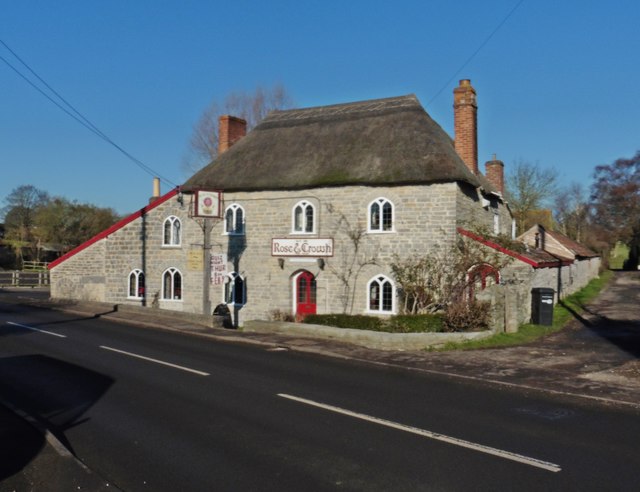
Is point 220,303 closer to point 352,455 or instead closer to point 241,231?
point 241,231

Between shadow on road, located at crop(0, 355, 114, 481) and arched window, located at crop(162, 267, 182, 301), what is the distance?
1332cm

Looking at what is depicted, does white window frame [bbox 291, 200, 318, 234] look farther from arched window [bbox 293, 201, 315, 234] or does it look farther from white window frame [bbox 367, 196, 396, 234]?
white window frame [bbox 367, 196, 396, 234]

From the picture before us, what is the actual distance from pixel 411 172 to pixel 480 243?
3694 mm

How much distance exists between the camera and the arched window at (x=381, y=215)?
21.9 m

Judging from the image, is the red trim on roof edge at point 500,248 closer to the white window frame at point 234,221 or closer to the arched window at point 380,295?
the arched window at point 380,295

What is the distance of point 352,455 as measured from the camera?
22.2ft

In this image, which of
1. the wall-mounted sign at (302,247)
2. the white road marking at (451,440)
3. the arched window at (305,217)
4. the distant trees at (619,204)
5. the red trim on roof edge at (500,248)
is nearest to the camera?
the white road marking at (451,440)

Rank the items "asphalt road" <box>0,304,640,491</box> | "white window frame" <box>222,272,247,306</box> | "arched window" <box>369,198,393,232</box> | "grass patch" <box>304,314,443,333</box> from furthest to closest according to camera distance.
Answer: "white window frame" <box>222,272,247,306</box> < "arched window" <box>369,198,393,232</box> < "grass patch" <box>304,314,443,333</box> < "asphalt road" <box>0,304,640,491</box>

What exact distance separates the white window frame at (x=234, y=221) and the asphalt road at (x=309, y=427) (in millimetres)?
11879

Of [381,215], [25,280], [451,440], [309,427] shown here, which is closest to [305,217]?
[381,215]

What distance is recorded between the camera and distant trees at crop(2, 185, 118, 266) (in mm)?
69988

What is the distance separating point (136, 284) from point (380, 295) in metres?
13.2

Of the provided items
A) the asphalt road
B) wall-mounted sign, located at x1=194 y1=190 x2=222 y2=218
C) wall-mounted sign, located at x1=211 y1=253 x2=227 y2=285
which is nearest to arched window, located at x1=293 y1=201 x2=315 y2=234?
wall-mounted sign, located at x1=194 y1=190 x2=222 y2=218

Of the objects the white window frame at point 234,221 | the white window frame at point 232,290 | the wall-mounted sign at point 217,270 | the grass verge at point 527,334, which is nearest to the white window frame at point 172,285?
the white window frame at point 232,290
